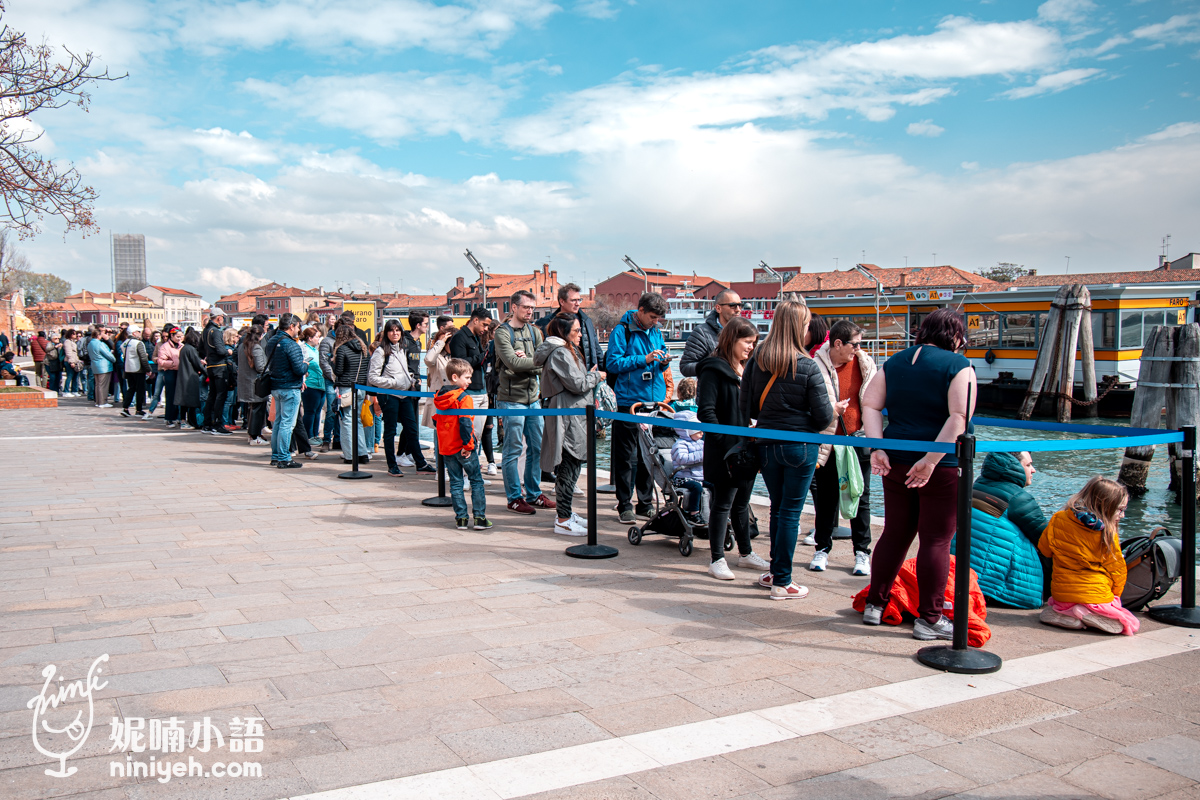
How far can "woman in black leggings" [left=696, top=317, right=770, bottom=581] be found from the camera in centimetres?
580

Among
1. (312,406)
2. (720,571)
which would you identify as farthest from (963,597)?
(312,406)

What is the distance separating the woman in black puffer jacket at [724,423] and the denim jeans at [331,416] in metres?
6.65

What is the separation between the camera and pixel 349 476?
9844 mm

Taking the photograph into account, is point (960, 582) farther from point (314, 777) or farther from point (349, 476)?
point (349, 476)

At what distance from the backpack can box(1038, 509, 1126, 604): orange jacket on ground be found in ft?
0.67

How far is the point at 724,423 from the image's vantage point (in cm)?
599

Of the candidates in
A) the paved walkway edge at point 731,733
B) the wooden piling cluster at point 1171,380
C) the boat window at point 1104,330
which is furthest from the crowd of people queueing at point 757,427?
the boat window at point 1104,330

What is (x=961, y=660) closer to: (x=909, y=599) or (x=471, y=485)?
(x=909, y=599)

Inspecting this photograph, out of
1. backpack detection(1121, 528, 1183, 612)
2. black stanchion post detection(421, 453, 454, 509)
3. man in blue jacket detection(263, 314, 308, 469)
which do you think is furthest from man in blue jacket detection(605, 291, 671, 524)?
man in blue jacket detection(263, 314, 308, 469)

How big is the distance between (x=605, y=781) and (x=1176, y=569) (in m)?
4.03

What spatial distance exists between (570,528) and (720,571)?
163 centimetres

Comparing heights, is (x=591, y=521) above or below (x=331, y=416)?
below

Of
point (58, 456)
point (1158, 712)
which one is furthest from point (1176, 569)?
point (58, 456)

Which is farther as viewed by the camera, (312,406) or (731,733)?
(312,406)
